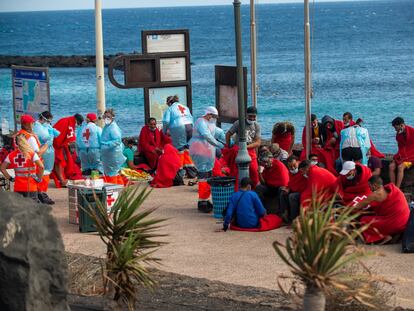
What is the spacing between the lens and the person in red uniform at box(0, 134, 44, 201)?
16094mm

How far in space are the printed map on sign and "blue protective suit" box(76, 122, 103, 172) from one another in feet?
8.74

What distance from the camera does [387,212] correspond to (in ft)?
46.4

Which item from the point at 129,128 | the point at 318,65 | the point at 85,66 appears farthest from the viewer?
the point at 85,66

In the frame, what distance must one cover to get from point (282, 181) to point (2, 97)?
190 ft

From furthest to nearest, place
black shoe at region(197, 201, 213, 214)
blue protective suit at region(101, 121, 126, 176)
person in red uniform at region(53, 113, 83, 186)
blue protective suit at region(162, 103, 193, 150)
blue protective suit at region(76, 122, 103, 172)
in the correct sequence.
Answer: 1. blue protective suit at region(162, 103, 193, 150)
2. person in red uniform at region(53, 113, 83, 186)
3. blue protective suit at region(76, 122, 103, 172)
4. blue protective suit at region(101, 121, 126, 176)
5. black shoe at region(197, 201, 213, 214)

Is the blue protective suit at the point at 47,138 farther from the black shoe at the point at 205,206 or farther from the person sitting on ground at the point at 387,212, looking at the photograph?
the person sitting on ground at the point at 387,212

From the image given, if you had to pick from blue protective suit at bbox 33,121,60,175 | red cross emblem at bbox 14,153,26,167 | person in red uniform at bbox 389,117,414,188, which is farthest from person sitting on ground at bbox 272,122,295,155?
red cross emblem at bbox 14,153,26,167

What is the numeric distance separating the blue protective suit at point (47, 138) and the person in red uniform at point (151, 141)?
8.86ft

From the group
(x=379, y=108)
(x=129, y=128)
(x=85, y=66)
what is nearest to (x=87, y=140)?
(x=129, y=128)

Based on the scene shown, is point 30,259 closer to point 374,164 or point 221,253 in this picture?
point 221,253

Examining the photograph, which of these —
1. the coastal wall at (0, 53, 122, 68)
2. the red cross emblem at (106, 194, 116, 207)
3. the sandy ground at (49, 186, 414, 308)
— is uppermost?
the coastal wall at (0, 53, 122, 68)

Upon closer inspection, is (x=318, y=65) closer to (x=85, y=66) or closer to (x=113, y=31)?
(x=85, y=66)

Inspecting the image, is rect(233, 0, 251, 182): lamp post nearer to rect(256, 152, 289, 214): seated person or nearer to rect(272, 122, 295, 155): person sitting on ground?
rect(256, 152, 289, 214): seated person

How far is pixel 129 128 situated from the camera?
1967 inches
